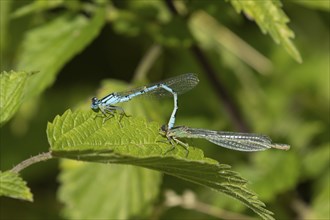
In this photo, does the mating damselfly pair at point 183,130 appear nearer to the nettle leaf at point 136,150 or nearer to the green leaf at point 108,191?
the nettle leaf at point 136,150

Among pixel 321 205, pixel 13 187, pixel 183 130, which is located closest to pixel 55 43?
pixel 183 130

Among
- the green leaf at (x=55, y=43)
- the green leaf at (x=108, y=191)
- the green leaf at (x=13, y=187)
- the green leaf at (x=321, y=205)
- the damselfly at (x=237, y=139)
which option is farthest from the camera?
the green leaf at (x=321, y=205)

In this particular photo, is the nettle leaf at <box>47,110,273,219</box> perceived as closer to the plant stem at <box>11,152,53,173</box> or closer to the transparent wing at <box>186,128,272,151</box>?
the plant stem at <box>11,152,53,173</box>

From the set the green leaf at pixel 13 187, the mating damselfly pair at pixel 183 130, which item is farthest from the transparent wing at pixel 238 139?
the green leaf at pixel 13 187

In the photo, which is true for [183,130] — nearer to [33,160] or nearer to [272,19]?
[272,19]

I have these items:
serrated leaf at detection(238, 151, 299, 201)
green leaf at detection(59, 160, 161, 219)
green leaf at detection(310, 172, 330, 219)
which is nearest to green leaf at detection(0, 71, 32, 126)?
green leaf at detection(59, 160, 161, 219)

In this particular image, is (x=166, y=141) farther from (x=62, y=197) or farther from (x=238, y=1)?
(x=62, y=197)
